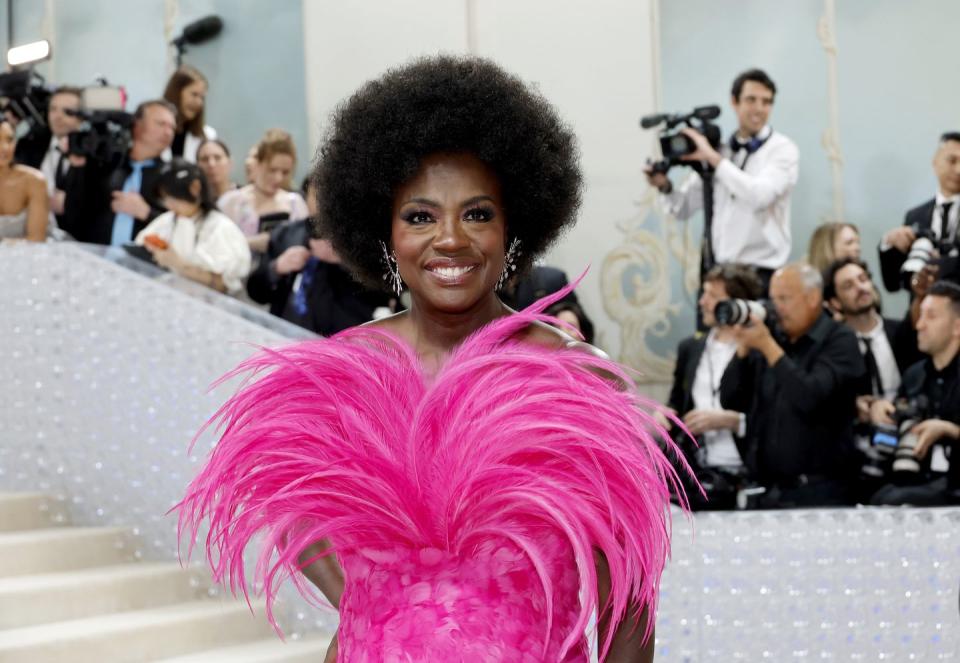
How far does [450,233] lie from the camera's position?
166 cm

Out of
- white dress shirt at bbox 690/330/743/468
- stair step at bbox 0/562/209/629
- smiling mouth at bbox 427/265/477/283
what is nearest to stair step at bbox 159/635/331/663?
stair step at bbox 0/562/209/629

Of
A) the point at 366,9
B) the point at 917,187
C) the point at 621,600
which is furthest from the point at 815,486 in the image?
the point at 366,9

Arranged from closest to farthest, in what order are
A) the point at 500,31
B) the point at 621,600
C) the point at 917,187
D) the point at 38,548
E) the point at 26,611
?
the point at 621,600
the point at 26,611
the point at 38,548
the point at 917,187
the point at 500,31

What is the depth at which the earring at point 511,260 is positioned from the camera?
1811 mm

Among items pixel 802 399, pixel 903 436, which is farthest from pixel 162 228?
pixel 903 436

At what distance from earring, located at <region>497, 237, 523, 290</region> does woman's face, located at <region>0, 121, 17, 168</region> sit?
368cm

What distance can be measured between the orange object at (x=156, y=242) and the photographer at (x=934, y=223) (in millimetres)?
2573

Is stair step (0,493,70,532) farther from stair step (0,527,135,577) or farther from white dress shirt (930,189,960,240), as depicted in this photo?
white dress shirt (930,189,960,240)

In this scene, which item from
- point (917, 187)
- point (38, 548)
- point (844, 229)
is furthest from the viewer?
→ point (917, 187)

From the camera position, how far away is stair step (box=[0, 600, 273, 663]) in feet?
11.4

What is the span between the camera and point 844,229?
208 inches

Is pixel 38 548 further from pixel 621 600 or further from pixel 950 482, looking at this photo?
pixel 621 600

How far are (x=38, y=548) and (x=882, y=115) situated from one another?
461 cm

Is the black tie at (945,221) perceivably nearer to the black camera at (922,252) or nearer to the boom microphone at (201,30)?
the black camera at (922,252)
